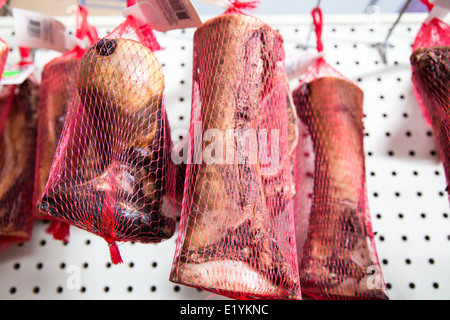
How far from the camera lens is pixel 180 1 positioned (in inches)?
32.7

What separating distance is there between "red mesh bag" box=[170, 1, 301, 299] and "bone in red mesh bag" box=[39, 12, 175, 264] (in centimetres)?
7

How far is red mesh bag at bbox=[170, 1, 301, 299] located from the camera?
27.0 inches

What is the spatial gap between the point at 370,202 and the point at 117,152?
766 mm

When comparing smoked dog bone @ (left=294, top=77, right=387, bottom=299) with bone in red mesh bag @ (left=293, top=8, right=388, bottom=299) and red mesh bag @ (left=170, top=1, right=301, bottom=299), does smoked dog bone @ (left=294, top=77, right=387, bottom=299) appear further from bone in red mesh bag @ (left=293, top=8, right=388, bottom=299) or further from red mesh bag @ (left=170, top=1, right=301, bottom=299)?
red mesh bag @ (left=170, top=1, right=301, bottom=299)

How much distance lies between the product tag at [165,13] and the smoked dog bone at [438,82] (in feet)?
1.76


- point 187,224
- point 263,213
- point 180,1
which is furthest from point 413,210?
point 180,1

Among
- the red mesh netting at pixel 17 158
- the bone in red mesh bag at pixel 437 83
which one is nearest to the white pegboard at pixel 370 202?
the red mesh netting at pixel 17 158

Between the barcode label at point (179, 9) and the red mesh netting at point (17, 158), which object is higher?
the barcode label at point (179, 9)

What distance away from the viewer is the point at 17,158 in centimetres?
105

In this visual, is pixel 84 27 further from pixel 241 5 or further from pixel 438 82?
pixel 438 82

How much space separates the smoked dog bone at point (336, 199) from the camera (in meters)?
0.87

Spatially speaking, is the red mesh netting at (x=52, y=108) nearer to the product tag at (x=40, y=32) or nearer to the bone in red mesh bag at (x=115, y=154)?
the product tag at (x=40, y=32)
